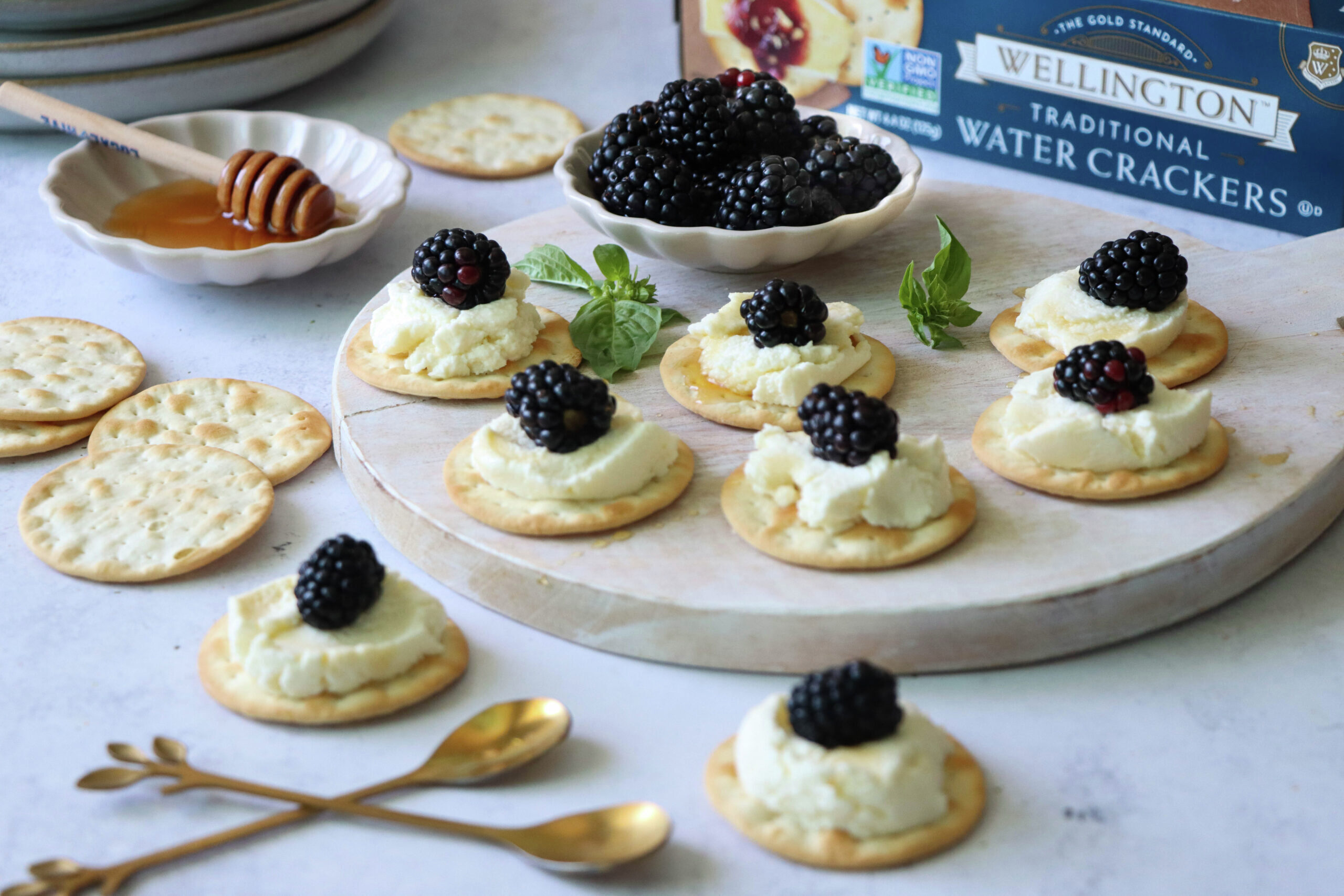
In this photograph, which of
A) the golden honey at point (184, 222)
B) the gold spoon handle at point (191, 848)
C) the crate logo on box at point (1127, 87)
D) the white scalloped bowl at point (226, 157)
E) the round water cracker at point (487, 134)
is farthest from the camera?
the round water cracker at point (487, 134)

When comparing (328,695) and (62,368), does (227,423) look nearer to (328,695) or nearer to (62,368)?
(62,368)

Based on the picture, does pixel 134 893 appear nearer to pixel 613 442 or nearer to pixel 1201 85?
pixel 613 442

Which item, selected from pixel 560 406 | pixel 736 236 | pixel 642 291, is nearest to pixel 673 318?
pixel 642 291

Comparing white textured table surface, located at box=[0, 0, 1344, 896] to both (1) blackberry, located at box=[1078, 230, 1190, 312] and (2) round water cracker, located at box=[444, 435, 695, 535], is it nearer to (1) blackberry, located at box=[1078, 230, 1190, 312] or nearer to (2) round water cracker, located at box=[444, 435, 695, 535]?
(2) round water cracker, located at box=[444, 435, 695, 535]

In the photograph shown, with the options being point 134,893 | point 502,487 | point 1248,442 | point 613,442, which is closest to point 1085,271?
point 1248,442

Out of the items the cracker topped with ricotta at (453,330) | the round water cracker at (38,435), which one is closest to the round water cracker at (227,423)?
the round water cracker at (38,435)

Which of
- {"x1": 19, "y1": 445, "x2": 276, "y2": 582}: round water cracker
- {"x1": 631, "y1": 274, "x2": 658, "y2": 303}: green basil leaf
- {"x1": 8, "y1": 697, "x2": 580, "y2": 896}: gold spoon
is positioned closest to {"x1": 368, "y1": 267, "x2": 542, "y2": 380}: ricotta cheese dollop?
{"x1": 631, "y1": 274, "x2": 658, "y2": 303}: green basil leaf

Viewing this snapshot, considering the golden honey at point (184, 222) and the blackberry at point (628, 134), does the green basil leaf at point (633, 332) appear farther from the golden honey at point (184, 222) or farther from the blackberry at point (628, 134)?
the golden honey at point (184, 222)
